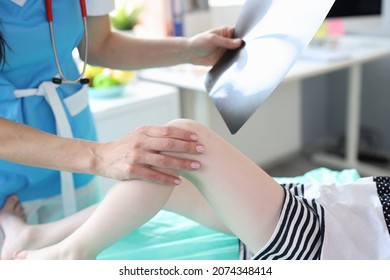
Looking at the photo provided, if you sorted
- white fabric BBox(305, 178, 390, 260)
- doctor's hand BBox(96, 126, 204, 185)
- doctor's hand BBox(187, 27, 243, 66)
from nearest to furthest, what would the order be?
doctor's hand BBox(96, 126, 204, 185)
white fabric BBox(305, 178, 390, 260)
doctor's hand BBox(187, 27, 243, 66)

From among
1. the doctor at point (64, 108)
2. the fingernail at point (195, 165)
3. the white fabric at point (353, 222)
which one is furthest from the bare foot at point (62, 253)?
the white fabric at point (353, 222)

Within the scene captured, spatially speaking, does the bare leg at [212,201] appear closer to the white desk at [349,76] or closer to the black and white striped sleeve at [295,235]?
the black and white striped sleeve at [295,235]

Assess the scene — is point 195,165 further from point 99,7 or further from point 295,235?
point 99,7

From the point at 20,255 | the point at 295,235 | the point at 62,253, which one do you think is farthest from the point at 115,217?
the point at 295,235

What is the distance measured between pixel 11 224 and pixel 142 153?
437 millimetres

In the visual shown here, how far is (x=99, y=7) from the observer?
109 centimetres

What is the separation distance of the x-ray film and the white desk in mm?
763

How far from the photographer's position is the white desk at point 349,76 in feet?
6.52

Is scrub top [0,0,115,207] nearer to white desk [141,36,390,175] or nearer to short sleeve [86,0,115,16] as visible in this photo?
short sleeve [86,0,115,16]

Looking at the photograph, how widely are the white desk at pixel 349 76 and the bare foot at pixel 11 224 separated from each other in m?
0.93

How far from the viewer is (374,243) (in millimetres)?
943

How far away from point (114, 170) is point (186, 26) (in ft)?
5.31

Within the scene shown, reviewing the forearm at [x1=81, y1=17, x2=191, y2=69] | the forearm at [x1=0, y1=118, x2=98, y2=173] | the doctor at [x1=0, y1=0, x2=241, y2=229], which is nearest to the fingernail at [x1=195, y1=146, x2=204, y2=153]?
the doctor at [x1=0, y1=0, x2=241, y2=229]

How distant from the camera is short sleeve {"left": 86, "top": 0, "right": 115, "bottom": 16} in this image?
3.54 ft
